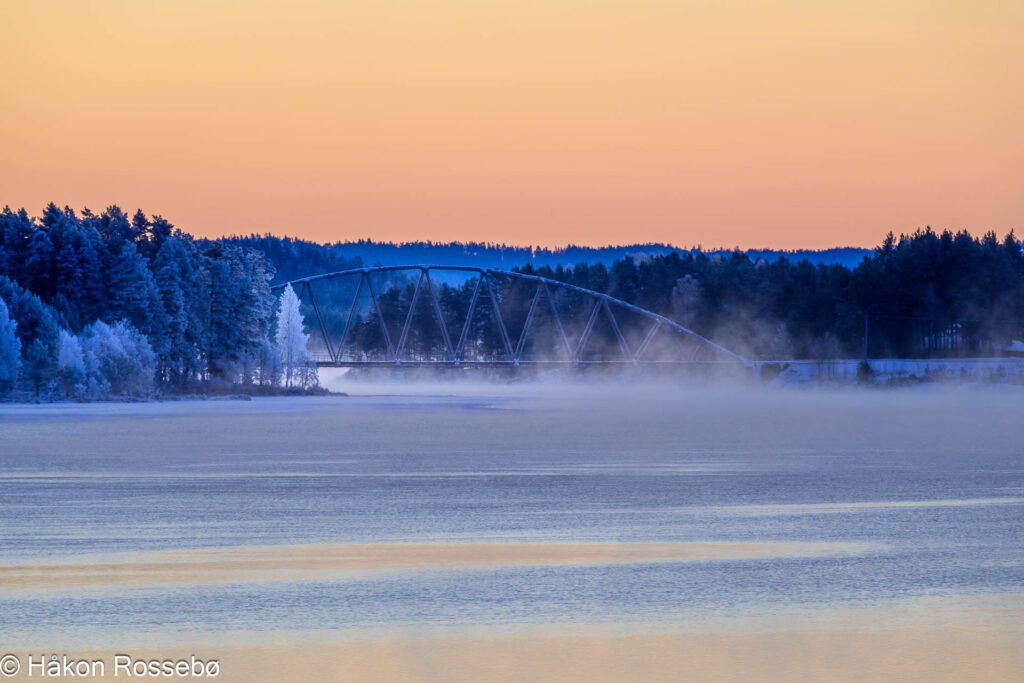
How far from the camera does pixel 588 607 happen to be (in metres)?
20.8

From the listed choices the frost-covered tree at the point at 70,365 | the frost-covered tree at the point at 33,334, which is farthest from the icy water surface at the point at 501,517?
the frost-covered tree at the point at 70,365

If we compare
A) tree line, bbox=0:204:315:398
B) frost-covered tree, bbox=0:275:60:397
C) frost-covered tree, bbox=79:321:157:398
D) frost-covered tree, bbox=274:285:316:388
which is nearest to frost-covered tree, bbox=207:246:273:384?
tree line, bbox=0:204:315:398

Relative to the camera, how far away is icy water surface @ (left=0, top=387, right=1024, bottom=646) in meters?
20.8

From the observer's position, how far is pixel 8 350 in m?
115

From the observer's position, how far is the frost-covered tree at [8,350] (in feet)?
376

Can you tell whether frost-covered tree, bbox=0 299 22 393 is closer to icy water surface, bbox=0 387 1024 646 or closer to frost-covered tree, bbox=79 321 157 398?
frost-covered tree, bbox=79 321 157 398

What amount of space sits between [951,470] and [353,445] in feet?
89.1

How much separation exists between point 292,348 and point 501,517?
14167 centimetres

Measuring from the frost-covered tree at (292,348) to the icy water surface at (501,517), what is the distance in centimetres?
9689

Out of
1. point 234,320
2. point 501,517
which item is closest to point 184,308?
point 234,320

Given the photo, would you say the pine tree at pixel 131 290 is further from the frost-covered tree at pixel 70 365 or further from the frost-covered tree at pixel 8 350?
the frost-covered tree at pixel 8 350

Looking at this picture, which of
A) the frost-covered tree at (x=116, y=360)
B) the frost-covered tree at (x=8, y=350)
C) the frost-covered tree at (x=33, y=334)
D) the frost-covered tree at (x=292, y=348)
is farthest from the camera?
the frost-covered tree at (x=292, y=348)

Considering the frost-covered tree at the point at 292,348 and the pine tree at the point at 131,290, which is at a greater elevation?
the pine tree at the point at 131,290

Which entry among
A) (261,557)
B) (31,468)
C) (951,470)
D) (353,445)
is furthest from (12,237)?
(261,557)
